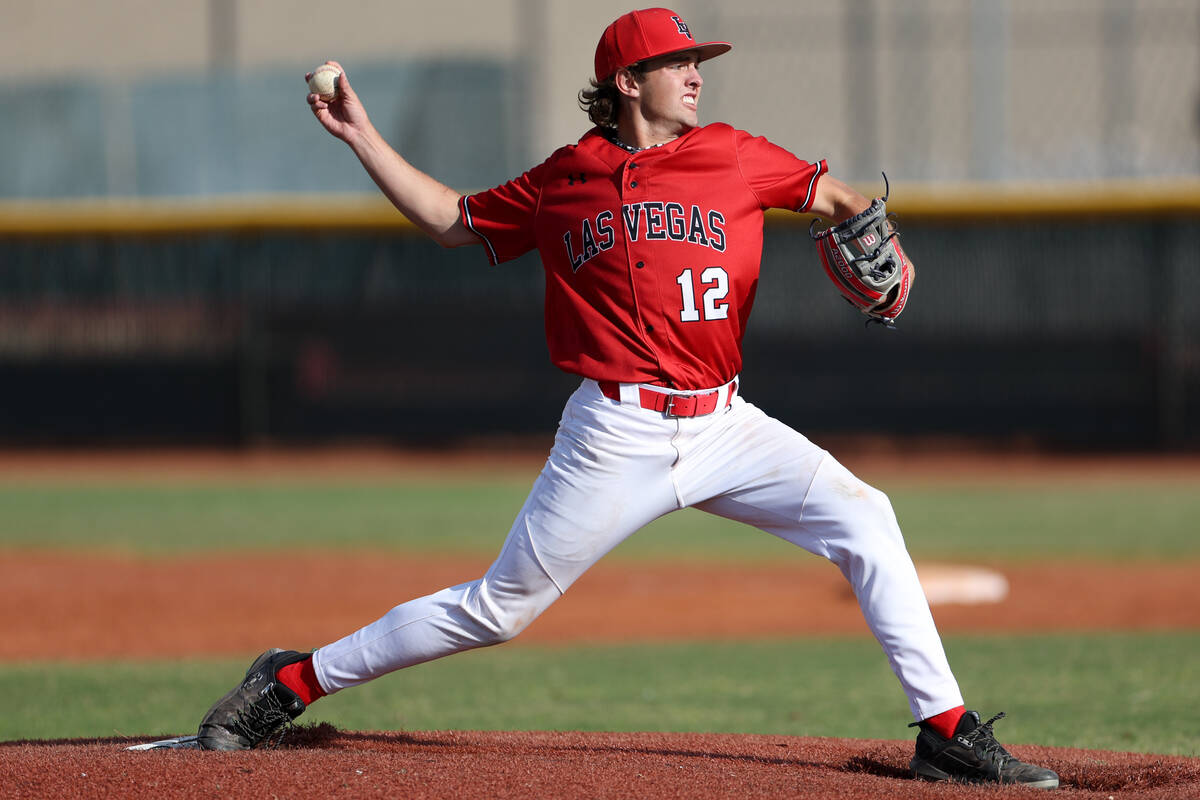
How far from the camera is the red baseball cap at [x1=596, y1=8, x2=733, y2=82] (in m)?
3.38

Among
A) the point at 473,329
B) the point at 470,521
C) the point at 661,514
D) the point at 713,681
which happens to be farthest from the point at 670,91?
the point at 473,329

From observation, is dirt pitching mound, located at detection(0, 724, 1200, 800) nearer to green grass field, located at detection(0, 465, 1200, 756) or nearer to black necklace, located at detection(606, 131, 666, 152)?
green grass field, located at detection(0, 465, 1200, 756)

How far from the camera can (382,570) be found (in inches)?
A: 342

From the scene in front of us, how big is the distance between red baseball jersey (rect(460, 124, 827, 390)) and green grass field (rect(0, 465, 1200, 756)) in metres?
1.63

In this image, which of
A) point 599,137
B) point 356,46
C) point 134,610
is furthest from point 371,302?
point 599,137

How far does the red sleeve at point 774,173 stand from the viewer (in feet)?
11.1

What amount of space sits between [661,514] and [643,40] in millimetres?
1157

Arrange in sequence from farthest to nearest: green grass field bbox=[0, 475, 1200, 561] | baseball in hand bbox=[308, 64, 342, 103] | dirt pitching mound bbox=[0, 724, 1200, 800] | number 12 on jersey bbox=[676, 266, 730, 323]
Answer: green grass field bbox=[0, 475, 1200, 561] < baseball in hand bbox=[308, 64, 342, 103] < number 12 on jersey bbox=[676, 266, 730, 323] < dirt pitching mound bbox=[0, 724, 1200, 800]

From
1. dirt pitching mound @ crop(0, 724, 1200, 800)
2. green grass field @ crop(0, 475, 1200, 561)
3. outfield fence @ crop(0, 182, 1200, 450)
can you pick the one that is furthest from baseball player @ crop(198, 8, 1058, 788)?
outfield fence @ crop(0, 182, 1200, 450)

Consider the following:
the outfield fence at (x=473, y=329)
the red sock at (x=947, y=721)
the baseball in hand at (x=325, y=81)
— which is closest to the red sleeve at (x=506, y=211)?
the baseball in hand at (x=325, y=81)

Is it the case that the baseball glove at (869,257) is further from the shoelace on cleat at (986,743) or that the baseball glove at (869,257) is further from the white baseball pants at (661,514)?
the shoelace on cleat at (986,743)

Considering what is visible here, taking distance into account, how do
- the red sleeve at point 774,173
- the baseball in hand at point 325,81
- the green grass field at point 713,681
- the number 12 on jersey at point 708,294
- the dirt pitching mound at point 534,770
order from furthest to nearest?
the green grass field at point 713,681, the baseball in hand at point 325,81, the red sleeve at point 774,173, the number 12 on jersey at point 708,294, the dirt pitching mound at point 534,770

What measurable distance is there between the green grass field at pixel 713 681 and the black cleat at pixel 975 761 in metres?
1.03

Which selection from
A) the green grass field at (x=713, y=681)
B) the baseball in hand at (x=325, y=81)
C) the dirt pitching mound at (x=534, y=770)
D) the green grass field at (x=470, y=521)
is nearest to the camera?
the dirt pitching mound at (x=534, y=770)
